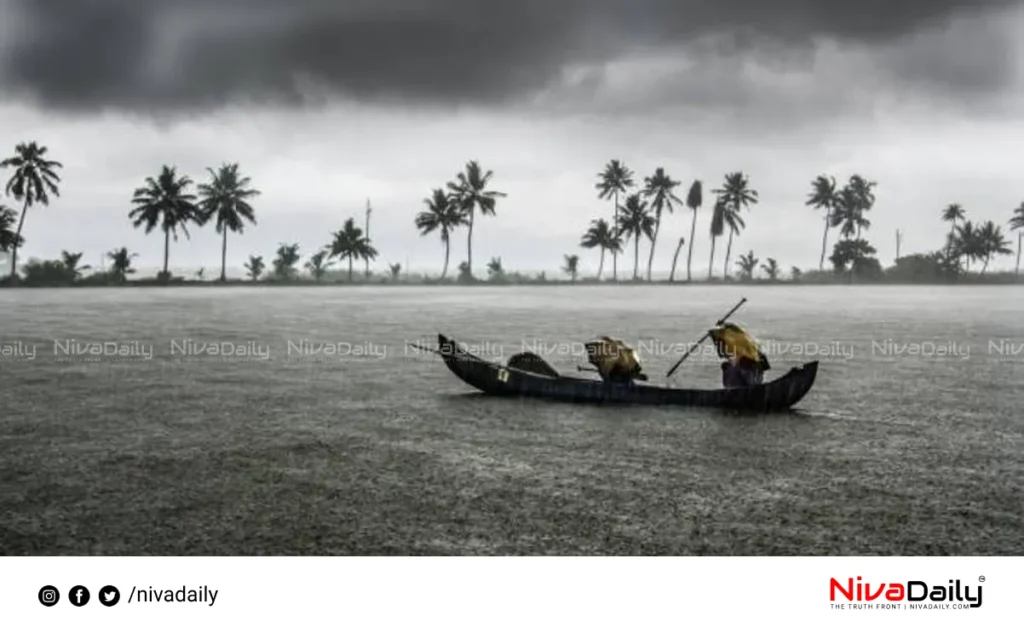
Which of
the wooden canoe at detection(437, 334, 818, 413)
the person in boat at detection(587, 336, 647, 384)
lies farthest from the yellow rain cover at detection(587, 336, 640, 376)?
the wooden canoe at detection(437, 334, 818, 413)

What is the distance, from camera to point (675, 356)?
17219 millimetres

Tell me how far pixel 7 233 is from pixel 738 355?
38.2 meters

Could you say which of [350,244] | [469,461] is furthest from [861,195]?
[469,461]

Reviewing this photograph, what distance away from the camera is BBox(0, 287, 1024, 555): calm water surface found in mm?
5285

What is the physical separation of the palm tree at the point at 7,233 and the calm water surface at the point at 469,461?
2396cm

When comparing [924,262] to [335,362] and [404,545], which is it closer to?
[335,362]

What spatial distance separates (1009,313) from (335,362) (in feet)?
99.0

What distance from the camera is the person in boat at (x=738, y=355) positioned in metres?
9.83
